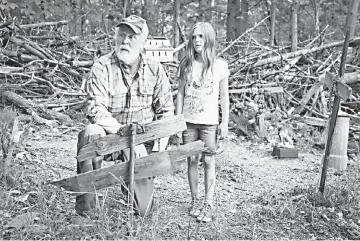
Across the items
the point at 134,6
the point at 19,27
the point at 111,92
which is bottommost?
the point at 111,92

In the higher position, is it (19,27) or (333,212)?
(19,27)

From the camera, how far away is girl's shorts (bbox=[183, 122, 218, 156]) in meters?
3.79

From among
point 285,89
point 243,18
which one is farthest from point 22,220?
point 243,18

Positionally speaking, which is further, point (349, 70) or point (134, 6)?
point (134, 6)

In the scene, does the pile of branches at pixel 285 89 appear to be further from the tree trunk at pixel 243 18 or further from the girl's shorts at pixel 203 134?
the girl's shorts at pixel 203 134

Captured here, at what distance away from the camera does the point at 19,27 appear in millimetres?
7879

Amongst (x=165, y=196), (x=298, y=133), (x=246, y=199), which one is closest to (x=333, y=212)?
(x=246, y=199)

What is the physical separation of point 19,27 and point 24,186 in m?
4.85

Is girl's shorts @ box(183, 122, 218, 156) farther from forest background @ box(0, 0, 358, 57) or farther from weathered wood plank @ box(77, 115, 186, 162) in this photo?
forest background @ box(0, 0, 358, 57)

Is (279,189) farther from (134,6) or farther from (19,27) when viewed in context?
(134,6)

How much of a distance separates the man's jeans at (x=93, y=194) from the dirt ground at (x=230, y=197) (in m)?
0.11

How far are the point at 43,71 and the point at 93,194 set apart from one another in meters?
5.23

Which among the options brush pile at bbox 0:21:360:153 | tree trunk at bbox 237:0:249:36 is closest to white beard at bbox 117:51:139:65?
brush pile at bbox 0:21:360:153

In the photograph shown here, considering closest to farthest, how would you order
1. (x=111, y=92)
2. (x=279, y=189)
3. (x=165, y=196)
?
1. (x=111, y=92)
2. (x=165, y=196)
3. (x=279, y=189)
